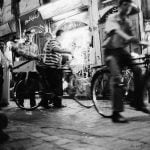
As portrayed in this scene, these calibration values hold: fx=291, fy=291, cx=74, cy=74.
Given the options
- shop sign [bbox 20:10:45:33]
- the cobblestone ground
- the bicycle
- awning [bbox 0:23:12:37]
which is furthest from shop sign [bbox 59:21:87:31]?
the cobblestone ground

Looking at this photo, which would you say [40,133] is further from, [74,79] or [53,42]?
[53,42]

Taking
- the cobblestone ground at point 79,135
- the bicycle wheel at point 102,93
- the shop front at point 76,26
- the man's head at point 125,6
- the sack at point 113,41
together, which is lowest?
the cobblestone ground at point 79,135

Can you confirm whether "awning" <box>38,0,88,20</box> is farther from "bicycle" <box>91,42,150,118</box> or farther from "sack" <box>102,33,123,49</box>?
"sack" <box>102,33,123,49</box>

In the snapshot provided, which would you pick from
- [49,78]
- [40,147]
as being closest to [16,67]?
[49,78]

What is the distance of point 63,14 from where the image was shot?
1427cm

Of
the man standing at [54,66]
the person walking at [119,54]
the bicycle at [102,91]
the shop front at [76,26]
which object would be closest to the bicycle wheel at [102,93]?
the bicycle at [102,91]

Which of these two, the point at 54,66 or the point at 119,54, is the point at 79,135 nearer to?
the point at 119,54

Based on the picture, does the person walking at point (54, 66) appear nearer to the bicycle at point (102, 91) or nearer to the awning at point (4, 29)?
the bicycle at point (102, 91)

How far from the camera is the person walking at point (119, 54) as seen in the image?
178 inches

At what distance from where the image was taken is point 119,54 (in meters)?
4.67

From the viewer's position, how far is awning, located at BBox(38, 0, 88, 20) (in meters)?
13.2

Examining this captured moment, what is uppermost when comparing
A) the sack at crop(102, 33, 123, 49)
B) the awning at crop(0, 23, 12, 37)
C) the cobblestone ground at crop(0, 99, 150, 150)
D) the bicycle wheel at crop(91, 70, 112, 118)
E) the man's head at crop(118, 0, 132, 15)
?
the awning at crop(0, 23, 12, 37)

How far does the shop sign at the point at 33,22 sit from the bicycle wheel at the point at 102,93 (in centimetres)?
1048

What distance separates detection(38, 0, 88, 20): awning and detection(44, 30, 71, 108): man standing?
590 centimetres
